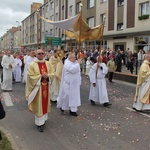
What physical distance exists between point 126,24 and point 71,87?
20.6 m

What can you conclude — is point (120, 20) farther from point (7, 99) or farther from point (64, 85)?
point (64, 85)

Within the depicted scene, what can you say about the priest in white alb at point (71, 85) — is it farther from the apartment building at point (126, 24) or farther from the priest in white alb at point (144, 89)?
the apartment building at point (126, 24)

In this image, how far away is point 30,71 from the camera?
6.01 metres

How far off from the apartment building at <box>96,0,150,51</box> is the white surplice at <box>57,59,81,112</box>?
17.0 m

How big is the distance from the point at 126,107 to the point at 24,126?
3821 mm

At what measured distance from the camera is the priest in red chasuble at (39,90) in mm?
5914

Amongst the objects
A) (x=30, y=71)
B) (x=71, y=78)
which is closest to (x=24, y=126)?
(x=30, y=71)

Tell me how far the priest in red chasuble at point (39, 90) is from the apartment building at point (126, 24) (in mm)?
18398

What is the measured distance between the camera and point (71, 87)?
24.0ft

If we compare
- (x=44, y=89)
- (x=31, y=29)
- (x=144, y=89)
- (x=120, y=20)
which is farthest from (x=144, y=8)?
(x=31, y=29)

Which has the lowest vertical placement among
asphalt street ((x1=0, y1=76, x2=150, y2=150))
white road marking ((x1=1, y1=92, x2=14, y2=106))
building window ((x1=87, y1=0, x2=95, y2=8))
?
asphalt street ((x1=0, y1=76, x2=150, y2=150))

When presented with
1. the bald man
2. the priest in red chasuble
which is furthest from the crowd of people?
the bald man

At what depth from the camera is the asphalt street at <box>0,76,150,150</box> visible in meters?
5.02

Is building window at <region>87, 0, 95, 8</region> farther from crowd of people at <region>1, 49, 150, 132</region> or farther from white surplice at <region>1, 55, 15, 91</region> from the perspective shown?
crowd of people at <region>1, 49, 150, 132</region>
